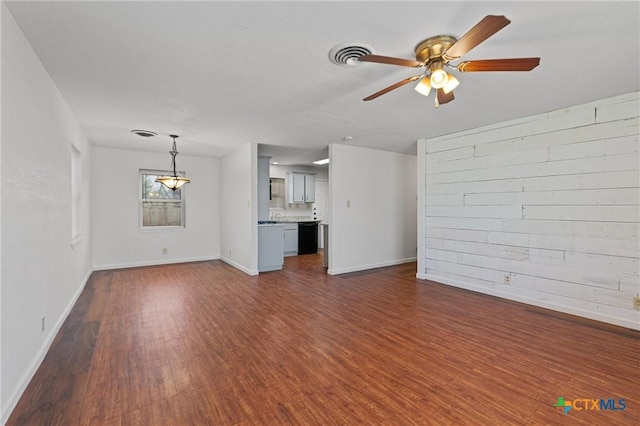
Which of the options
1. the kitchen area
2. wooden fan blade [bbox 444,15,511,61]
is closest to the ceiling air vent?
wooden fan blade [bbox 444,15,511,61]

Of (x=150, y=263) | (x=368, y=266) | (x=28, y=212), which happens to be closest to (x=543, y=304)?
(x=368, y=266)

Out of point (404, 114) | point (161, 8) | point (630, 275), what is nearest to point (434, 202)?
point (404, 114)

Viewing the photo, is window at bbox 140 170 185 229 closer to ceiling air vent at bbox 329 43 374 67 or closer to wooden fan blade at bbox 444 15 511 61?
ceiling air vent at bbox 329 43 374 67

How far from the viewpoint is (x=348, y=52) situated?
213 cm

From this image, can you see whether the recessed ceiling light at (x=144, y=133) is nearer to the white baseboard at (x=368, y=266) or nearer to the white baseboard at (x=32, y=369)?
the white baseboard at (x=32, y=369)

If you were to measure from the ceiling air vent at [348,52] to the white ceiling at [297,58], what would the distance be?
6 centimetres

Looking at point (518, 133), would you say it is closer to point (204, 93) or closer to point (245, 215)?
point (204, 93)

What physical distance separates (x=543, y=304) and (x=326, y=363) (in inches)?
119

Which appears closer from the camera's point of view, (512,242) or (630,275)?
(630,275)

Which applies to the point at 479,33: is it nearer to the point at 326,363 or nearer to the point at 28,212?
the point at 326,363

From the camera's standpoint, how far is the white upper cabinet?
8078 mm

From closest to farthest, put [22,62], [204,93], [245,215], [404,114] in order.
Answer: [22,62] < [204,93] < [404,114] < [245,215]

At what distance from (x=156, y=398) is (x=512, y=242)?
4.26m

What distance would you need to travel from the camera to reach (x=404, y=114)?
3656mm
